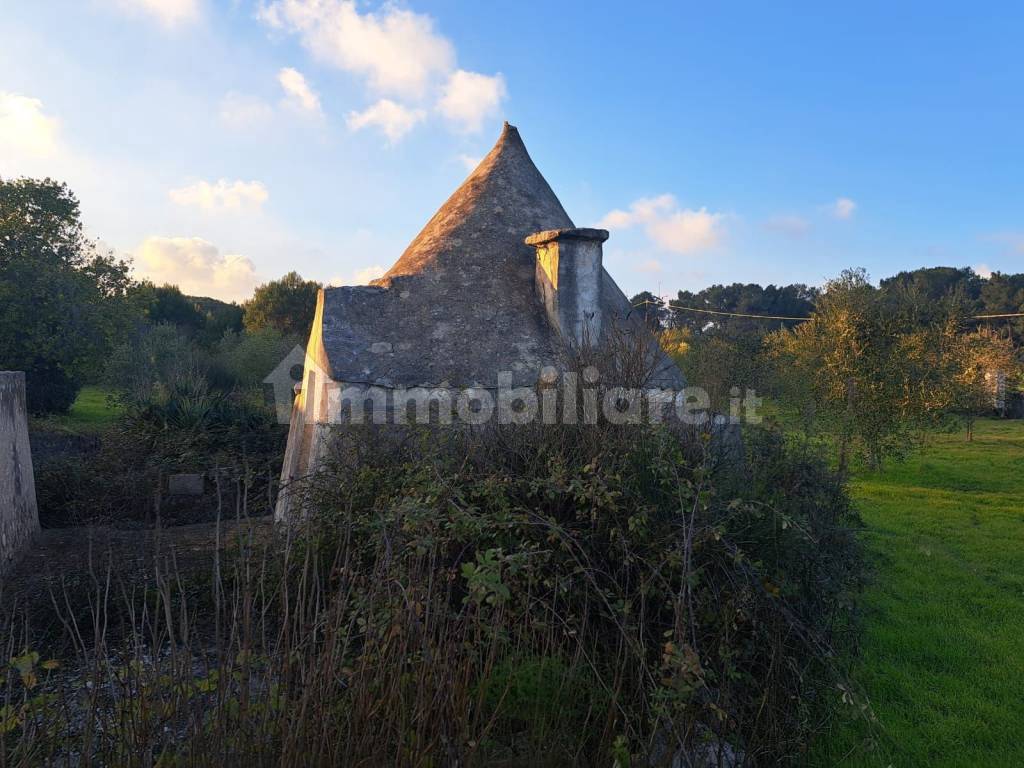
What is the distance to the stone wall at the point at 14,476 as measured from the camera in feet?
19.6

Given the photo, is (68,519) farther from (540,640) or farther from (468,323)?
(540,640)

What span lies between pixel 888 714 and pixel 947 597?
3.07 meters

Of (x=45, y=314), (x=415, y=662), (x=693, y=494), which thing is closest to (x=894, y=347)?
(x=693, y=494)

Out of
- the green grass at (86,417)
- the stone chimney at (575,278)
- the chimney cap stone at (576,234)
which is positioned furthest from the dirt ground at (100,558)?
the green grass at (86,417)

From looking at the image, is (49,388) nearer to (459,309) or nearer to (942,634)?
(459,309)

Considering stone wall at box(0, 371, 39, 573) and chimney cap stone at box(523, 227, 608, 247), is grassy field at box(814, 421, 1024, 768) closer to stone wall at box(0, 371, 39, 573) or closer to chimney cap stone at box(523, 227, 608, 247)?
chimney cap stone at box(523, 227, 608, 247)

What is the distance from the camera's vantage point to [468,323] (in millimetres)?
7199

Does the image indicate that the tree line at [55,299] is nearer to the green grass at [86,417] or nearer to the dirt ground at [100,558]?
the green grass at [86,417]

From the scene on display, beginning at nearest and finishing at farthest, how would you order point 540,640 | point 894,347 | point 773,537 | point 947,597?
point 540,640
point 773,537
point 947,597
point 894,347

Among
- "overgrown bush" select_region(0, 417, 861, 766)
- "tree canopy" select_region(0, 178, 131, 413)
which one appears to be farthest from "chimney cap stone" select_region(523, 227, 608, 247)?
"tree canopy" select_region(0, 178, 131, 413)

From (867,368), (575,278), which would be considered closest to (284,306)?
(867,368)

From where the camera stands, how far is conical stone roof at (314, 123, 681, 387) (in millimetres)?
6809

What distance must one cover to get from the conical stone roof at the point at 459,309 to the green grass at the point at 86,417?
389 inches

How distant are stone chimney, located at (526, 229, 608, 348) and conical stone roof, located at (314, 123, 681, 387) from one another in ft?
0.83
